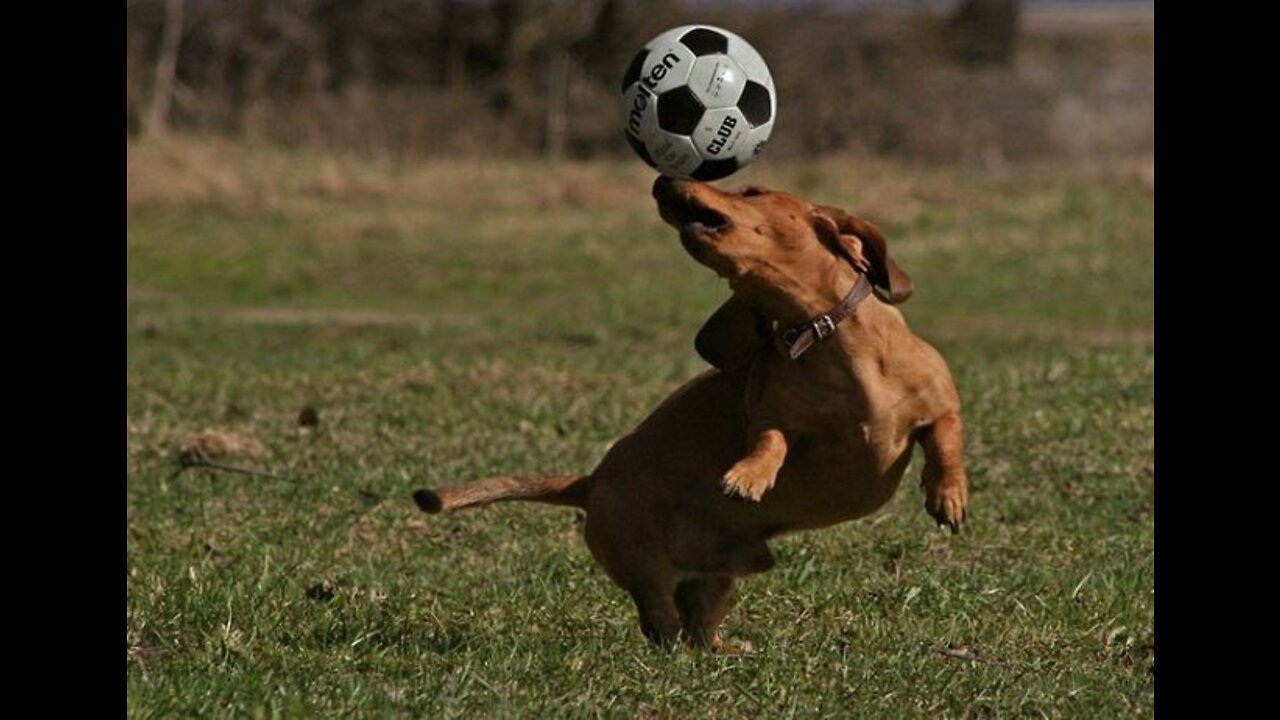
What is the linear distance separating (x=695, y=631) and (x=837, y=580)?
3.03 ft

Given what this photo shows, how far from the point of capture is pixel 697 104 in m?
6.66

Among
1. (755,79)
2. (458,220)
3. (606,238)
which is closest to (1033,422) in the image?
(755,79)

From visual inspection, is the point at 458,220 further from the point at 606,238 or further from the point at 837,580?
the point at 837,580

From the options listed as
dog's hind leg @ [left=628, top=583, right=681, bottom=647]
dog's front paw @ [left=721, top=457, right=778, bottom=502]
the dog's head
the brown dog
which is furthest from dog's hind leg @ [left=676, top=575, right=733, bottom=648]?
the dog's head

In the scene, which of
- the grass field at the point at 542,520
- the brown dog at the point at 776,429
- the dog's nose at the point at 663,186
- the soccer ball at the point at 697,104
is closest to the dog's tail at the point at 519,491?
the brown dog at the point at 776,429

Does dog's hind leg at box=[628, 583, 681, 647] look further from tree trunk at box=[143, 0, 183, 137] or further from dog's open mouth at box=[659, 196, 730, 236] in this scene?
tree trunk at box=[143, 0, 183, 137]

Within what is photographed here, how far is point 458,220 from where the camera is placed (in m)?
23.8

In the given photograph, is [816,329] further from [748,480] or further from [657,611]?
[657,611]

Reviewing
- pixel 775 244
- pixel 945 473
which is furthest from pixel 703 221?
pixel 945 473

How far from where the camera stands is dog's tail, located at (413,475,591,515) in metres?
6.72

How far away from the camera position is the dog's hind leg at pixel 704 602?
6672 millimetres

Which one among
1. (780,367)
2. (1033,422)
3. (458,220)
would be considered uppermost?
(780,367)

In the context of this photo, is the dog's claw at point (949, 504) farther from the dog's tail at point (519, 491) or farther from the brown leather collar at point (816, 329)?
the dog's tail at point (519, 491)

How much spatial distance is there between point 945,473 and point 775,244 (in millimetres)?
830
